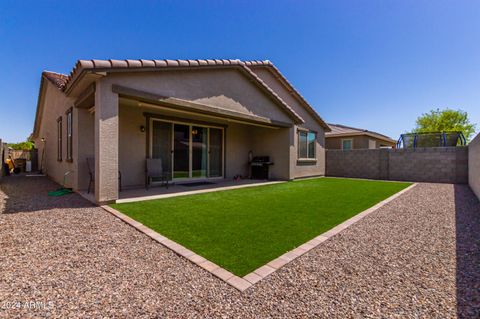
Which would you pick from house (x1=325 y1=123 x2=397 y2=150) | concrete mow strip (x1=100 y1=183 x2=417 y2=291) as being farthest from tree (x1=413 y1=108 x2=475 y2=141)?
concrete mow strip (x1=100 y1=183 x2=417 y2=291)

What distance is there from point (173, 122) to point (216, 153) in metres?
2.60

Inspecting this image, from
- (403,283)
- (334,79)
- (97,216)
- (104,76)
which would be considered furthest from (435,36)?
(97,216)

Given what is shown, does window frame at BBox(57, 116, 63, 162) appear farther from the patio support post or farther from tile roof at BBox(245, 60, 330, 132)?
tile roof at BBox(245, 60, 330, 132)

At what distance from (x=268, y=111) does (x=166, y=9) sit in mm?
5786

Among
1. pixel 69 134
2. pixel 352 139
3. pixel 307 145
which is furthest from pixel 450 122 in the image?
pixel 69 134

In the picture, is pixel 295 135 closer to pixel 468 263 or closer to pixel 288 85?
pixel 288 85

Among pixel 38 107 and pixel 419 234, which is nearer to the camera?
pixel 419 234

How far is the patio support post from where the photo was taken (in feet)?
16.9

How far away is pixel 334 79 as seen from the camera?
49.5 ft

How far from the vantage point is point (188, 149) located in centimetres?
947

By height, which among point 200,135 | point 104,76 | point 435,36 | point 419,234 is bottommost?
point 419,234

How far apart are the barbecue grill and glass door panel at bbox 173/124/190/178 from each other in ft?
12.0

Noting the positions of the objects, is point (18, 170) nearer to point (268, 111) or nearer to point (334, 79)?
point (268, 111)

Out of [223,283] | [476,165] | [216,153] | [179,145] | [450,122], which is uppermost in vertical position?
[450,122]
